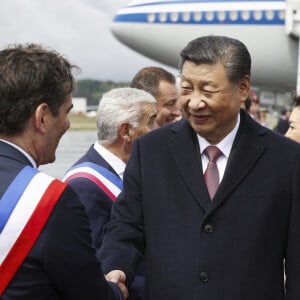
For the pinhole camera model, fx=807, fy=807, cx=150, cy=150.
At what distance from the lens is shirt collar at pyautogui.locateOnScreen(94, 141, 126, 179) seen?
4090 mm

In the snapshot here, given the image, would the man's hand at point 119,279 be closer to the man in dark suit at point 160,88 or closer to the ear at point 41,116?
the ear at point 41,116

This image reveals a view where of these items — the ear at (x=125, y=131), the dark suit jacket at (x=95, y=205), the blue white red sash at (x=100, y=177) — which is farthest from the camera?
the ear at (x=125, y=131)

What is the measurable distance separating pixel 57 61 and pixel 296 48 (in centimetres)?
2016

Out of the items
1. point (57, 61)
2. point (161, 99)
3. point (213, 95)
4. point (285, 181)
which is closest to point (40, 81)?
point (57, 61)

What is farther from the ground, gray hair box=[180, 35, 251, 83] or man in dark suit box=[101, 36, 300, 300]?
gray hair box=[180, 35, 251, 83]

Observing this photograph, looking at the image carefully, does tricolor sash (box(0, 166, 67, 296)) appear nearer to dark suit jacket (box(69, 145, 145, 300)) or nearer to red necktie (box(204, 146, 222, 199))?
red necktie (box(204, 146, 222, 199))

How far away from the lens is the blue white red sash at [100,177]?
3879mm

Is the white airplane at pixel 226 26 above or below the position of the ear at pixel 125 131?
below

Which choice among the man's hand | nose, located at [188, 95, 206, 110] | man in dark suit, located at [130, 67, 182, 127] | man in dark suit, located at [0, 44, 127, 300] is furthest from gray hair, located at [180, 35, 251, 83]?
man in dark suit, located at [130, 67, 182, 127]

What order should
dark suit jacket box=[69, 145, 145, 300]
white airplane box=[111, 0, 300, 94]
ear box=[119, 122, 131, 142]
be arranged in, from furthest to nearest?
white airplane box=[111, 0, 300, 94]
ear box=[119, 122, 131, 142]
dark suit jacket box=[69, 145, 145, 300]

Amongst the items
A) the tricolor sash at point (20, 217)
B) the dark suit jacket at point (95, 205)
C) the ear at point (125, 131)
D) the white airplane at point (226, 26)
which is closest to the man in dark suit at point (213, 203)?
the dark suit jacket at point (95, 205)

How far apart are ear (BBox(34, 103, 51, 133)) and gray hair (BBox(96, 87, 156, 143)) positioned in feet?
5.57

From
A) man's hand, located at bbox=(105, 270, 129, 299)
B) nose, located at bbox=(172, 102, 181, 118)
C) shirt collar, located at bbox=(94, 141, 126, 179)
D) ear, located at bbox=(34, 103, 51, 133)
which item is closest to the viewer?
ear, located at bbox=(34, 103, 51, 133)

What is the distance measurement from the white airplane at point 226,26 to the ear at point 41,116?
18.7 metres
